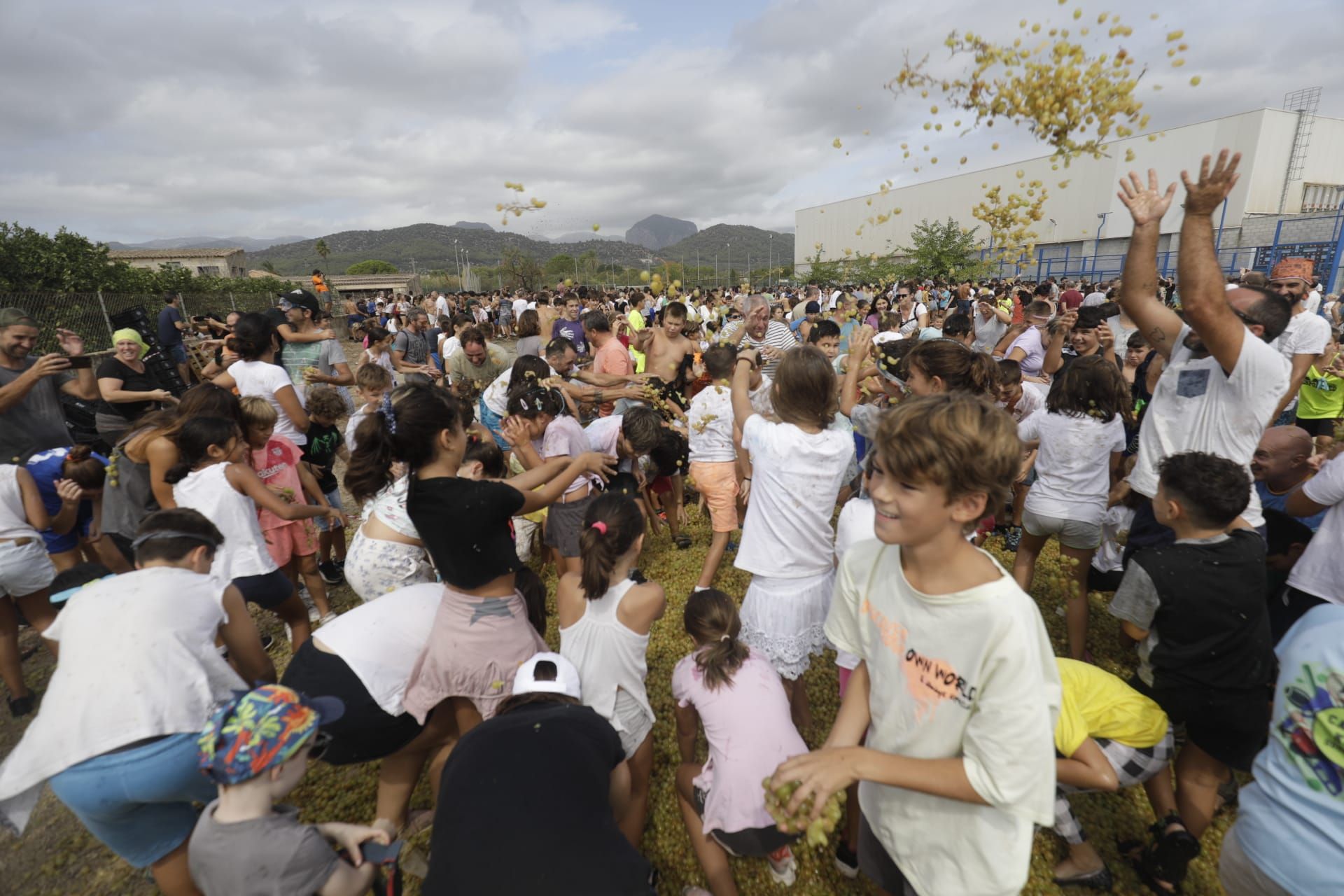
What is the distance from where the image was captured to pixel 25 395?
4.38 meters

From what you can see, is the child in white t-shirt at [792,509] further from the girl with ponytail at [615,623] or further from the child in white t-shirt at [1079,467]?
the child in white t-shirt at [1079,467]

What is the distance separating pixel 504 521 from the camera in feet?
8.04

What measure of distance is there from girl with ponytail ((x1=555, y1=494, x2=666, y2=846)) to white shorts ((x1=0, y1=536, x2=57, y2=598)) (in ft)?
12.0

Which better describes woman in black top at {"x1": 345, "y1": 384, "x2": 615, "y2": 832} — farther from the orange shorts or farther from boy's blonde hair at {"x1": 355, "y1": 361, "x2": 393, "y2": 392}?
boy's blonde hair at {"x1": 355, "y1": 361, "x2": 393, "y2": 392}

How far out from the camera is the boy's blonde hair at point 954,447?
1323 millimetres

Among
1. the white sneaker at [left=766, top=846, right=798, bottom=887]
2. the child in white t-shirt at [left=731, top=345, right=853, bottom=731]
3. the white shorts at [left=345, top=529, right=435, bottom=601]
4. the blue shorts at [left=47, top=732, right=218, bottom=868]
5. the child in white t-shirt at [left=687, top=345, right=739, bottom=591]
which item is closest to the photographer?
the blue shorts at [left=47, top=732, right=218, bottom=868]

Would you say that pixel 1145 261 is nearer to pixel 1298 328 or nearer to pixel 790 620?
pixel 790 620

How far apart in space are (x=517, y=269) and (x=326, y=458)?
168 ft

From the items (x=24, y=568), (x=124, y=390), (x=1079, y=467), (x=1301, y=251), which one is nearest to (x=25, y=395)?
(x=124, y=390)

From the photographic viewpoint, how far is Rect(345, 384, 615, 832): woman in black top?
237 centimetres

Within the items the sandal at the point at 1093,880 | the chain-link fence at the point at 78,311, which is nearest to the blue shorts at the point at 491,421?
the sandal at the point at 1093,880

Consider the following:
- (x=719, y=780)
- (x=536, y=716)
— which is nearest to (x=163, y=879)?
(x=536, y=716)

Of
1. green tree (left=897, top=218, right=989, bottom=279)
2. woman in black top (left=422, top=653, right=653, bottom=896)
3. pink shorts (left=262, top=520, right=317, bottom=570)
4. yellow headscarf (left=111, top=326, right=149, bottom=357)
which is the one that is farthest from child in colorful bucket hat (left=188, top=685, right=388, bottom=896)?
green tree (left=897, top=218, right=989, bottom=279)

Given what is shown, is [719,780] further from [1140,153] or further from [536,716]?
[1140,153]
